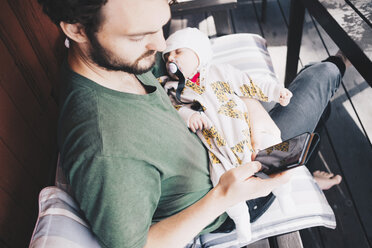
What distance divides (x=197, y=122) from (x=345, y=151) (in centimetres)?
116

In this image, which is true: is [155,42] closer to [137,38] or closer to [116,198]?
[137,38]

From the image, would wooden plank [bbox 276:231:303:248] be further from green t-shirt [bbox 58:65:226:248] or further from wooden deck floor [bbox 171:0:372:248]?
wooden deck floor [bbox 171:0:372:248]

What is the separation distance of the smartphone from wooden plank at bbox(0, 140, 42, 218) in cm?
73

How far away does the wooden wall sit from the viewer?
3.01ft

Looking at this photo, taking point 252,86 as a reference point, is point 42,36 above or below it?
above

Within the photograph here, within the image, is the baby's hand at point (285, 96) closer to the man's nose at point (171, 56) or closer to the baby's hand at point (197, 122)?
the baby's hand at point (197, 122)

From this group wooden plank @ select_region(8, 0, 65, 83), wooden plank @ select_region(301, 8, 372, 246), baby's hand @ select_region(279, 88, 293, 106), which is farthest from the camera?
wooden plank @ select_region(301, 8, 372, 246)

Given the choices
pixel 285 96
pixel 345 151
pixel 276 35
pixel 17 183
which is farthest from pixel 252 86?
pixel 276 35

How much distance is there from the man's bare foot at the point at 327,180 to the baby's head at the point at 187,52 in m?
0.88

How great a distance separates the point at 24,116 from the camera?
3.36 feet

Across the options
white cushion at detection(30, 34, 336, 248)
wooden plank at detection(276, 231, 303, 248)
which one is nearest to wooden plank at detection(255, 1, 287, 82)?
white cushion at detection(30, 34, 336, 248)

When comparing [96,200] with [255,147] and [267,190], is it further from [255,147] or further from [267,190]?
[255,147]

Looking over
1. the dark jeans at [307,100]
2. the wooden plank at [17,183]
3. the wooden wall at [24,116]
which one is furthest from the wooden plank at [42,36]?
the dark jeans at [307,100]

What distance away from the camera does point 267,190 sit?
92 cm
